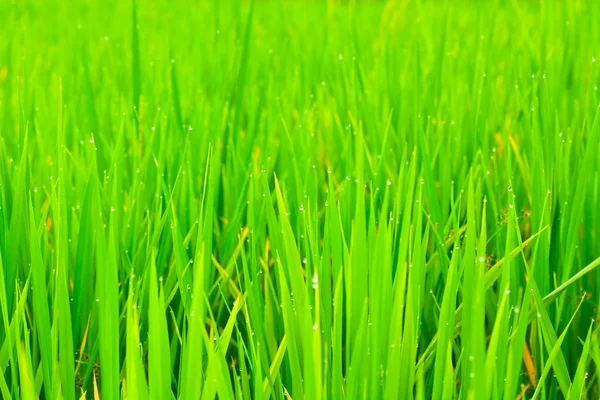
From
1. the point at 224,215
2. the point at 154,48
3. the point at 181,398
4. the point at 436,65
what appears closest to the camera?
the point at 181,398

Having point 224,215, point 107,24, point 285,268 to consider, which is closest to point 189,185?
point 224,215

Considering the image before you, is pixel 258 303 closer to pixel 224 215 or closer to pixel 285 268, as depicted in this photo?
pixel 285 268

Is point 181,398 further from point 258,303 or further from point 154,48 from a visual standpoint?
point 154,48

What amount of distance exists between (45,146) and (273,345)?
27.2 inches

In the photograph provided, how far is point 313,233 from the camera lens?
2.59 feet

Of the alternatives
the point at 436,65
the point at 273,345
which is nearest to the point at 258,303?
the point at 273,345

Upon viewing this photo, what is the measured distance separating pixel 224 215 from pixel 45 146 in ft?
1.36

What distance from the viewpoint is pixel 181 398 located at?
2.01ft

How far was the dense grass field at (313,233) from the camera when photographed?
25.1 inches

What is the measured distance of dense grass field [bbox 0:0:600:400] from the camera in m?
0.64

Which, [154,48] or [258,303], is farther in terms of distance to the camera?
[154,48]

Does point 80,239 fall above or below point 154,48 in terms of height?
below

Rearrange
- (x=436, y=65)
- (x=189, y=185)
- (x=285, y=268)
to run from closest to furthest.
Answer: (x=285, y=268), (x=189, y=185), (x=436, y=65)

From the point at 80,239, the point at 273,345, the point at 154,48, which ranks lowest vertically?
the point at 273,345
